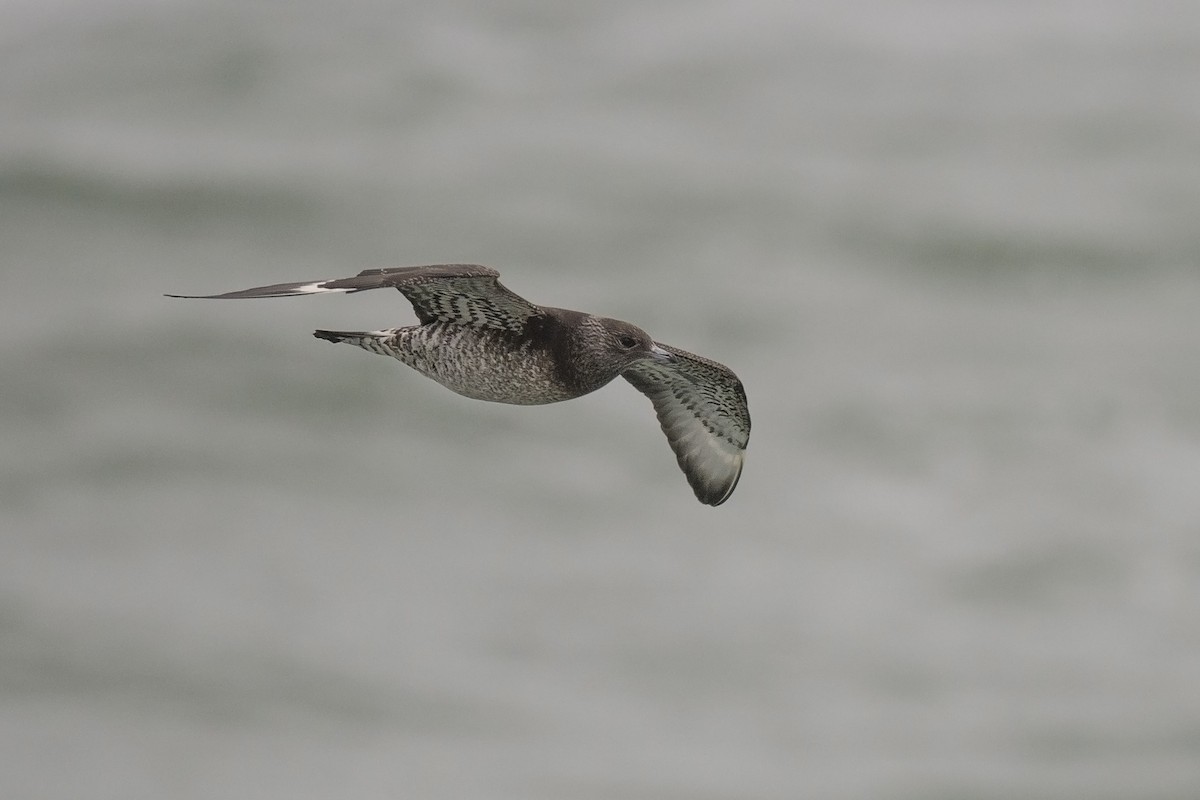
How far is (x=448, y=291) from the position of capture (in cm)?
944

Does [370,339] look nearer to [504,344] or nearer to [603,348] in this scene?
[504,344]

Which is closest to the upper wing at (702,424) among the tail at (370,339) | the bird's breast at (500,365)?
the bird's breast at (500,365)

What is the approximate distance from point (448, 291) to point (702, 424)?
106 inches

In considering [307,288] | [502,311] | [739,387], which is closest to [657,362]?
[739,387]

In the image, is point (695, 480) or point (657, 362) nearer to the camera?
point (657, 362)

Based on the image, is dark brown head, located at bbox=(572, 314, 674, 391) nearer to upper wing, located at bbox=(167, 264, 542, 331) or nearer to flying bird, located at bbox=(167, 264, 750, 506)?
flying bird, located at bbox=(167, 264, 750, 506)

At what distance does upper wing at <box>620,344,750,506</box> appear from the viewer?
11.2 m

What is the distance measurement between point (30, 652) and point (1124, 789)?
20045 millimetres

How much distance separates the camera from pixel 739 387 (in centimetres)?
1100

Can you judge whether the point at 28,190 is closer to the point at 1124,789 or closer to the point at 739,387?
the point at 1124,789

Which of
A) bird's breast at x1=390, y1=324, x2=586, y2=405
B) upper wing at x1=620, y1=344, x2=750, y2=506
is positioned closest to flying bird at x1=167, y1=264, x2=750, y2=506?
bird's breast at x1=390, y1=324, x2=586, y2=405

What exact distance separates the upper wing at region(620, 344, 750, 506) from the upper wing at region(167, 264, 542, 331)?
1726 millimetres

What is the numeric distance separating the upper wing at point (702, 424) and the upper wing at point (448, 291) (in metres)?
1.73

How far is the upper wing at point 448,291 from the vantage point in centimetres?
856
